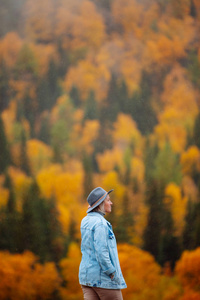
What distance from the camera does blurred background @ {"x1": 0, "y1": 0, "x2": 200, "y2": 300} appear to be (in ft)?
17.9

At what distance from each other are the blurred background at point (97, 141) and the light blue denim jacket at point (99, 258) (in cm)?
260

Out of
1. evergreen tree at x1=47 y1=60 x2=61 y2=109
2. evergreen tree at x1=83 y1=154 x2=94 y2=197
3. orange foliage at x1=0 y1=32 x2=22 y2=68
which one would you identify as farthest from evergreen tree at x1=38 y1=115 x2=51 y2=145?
orange foliage at x1=0 y1=32 x2=22 y2=68

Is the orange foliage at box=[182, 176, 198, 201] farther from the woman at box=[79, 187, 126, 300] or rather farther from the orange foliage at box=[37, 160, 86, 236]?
the woman at box=[79, 187, 126, 300]

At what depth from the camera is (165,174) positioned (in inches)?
223

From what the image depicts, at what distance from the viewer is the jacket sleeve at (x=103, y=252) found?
9.14 feet

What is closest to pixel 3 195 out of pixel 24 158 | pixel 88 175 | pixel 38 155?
pixel 24 158

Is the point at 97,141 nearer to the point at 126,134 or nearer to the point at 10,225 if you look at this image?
the point at 126,134

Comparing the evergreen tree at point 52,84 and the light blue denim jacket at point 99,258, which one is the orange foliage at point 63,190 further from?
the light blue denim jacket at point 99,258

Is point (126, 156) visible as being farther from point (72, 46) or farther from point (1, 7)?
point (1, 7)

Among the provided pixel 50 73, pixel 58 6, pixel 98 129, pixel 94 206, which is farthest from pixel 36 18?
pixel 94 206

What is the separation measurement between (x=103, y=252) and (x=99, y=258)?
0.05 meters

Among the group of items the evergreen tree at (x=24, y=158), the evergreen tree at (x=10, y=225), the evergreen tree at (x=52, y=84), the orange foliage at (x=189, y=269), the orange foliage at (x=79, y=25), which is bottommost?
the orange foliage at (x=189, y=269)

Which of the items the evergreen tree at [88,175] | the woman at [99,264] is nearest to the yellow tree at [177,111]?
the evergreen tree at [88,175]

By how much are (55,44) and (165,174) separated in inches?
85.8
